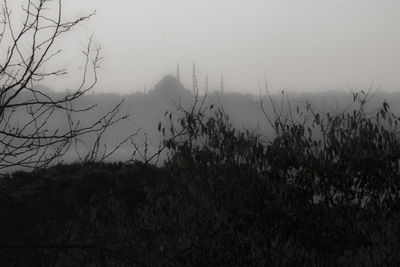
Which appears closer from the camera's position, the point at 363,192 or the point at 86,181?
the point at 86,181

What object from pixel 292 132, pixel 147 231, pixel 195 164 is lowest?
pixel 147 231

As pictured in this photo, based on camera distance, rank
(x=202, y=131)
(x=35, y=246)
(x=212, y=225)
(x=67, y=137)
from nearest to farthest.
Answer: (x=35, y=246), (x=67, y=137), (x=212, y=225), (x=202, y=131)

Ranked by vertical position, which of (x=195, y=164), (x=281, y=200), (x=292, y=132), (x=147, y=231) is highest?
(x=292, y=132)

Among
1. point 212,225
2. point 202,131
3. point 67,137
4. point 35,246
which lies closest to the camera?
point 35,246

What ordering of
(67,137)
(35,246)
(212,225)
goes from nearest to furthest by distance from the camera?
(35,246)
(67,137)
(212,225)

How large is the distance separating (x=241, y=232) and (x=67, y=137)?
255 inches

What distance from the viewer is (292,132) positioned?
11594 mm

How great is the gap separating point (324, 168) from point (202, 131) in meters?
3.08

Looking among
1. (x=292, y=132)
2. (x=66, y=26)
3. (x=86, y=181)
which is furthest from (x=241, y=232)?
(x=66, y=26)

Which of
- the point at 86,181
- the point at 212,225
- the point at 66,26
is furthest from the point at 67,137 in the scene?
the point at 212,225

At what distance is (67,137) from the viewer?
5512 mm

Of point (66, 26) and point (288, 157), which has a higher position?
point (66, 26)

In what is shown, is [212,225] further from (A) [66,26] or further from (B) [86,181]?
(A) [66,26]

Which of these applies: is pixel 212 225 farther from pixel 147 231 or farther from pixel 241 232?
pixel 147 231
